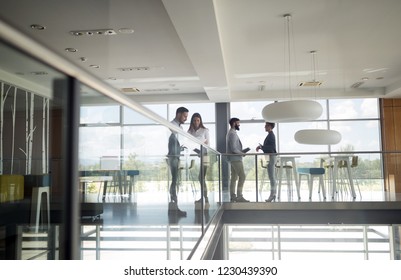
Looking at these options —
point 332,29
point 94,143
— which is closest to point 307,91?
point 332,29

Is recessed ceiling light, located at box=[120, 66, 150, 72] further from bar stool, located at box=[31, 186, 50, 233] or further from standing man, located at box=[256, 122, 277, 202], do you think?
bar stool, located at box=[31, 186, 50, 233]

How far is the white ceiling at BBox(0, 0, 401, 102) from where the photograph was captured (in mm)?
4504

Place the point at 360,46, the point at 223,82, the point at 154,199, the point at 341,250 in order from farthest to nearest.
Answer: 1. the point at 341,250
2. the point at 223,82
3. the point at 360,46
4. the point at 154,199

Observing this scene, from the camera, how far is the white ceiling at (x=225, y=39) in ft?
14.8

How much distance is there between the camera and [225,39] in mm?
5824

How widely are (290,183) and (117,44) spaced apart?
411 centimetres

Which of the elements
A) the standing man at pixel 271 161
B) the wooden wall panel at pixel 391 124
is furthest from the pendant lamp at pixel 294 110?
the wooden wall panel at pixel 391 124

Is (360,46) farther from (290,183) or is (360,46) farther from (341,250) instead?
(341,250)

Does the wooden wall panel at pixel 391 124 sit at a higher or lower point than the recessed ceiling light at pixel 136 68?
lower

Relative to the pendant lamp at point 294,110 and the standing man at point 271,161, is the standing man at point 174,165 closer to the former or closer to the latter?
the pendant lamp at point 294,110

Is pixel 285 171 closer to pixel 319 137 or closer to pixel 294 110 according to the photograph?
pixel 319 137

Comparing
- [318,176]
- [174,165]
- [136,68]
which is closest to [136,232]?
[174,165]

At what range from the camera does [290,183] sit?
23.0 ft

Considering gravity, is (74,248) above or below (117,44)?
below
